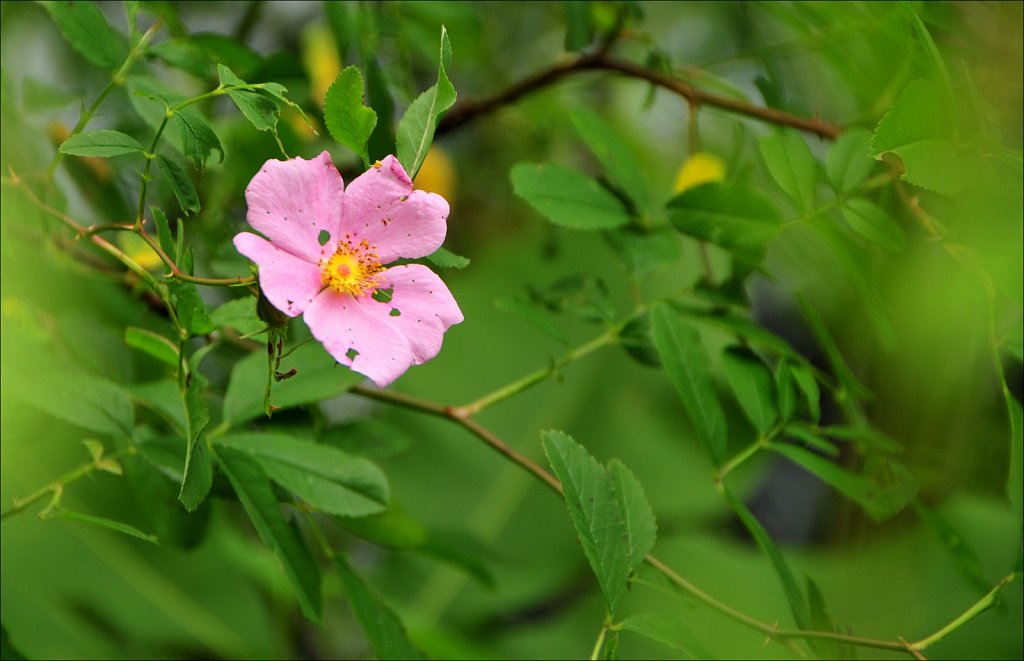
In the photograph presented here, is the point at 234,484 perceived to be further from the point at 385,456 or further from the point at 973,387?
the point at 973,387

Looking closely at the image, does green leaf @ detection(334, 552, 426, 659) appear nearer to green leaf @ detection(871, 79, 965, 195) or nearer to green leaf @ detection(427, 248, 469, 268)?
green leaf @ detection(427, 248, 469, 268)

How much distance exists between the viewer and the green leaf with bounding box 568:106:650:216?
534 mm

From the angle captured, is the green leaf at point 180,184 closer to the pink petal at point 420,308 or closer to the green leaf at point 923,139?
the pink petal at point 420,308

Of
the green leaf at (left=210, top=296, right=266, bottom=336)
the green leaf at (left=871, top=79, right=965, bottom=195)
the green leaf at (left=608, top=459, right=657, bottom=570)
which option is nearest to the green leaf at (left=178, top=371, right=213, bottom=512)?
the green leaf at (left=210, top=296, right=266, bottom=336)

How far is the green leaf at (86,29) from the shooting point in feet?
Answer: 1.43

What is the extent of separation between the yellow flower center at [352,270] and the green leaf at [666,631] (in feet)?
0.53

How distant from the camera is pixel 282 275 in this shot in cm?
31

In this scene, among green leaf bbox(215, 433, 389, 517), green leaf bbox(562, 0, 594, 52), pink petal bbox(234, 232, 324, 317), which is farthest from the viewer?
green leaf bbox(562, 0, 594, 52)

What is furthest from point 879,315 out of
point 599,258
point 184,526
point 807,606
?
point 599,258

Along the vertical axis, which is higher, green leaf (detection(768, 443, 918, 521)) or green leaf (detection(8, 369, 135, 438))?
green leaf (detection(8, 369, 135, 438))

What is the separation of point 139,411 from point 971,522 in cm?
66

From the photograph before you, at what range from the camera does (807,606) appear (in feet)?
1.53

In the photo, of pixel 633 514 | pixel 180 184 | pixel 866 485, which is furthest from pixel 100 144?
pixel 866 485

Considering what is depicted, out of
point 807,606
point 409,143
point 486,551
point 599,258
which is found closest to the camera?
point 409,143
